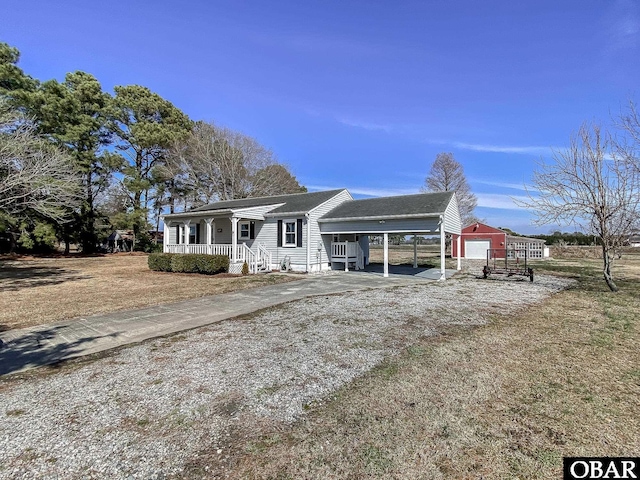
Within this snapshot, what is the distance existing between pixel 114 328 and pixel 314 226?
10981 millimetres

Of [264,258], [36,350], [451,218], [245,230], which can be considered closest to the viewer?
[36,350]

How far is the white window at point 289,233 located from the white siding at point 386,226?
1476 millimetres

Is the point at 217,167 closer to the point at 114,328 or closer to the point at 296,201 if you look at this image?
the point at 296,201

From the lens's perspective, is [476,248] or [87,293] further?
[476,248]

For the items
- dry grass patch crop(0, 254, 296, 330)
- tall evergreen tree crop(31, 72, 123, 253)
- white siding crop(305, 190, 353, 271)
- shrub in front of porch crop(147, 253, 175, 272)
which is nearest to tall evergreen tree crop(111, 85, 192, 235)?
tall evergreen tree crop(31, 72, 123, 253)

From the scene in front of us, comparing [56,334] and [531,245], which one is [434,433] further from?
[531,245]

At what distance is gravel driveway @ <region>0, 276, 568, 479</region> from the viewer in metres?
2.26

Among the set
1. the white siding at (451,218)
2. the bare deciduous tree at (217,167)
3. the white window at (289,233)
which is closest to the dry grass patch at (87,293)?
the white window at (289,233)

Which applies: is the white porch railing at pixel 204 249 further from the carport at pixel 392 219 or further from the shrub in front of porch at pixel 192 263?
the carport at pixel 392 219

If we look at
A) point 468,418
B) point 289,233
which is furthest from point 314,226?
point 468,418

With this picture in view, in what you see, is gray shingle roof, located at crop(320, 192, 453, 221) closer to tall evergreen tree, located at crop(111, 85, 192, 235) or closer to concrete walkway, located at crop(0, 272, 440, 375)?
concrete walkway, located at crop(0, 272, 440, 375)

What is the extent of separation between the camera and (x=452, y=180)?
102 feet

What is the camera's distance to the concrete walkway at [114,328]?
14.7ft

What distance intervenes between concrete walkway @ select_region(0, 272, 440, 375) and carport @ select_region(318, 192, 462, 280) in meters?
6.15
